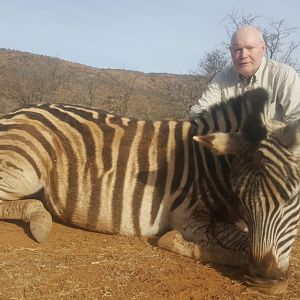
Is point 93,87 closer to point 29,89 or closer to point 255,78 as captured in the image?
point 29,89

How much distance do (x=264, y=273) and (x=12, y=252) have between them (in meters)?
2.11

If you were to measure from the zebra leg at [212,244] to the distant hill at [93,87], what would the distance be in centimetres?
1641

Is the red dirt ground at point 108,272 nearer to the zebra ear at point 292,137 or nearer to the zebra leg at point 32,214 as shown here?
the zebra leg at point 32,214

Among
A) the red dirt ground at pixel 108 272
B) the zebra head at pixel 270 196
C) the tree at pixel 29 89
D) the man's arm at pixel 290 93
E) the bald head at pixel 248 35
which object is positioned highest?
the tree at pixel 29 89

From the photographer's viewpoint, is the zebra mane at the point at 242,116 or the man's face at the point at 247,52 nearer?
the zebra mane at the point at 242,116

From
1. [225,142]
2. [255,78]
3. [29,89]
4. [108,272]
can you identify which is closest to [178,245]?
[108,272]

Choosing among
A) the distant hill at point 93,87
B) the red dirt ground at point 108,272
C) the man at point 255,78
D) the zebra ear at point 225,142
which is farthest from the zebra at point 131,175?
the distant hill at point 93,87

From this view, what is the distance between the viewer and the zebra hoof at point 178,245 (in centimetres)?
378

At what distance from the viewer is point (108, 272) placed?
3381 millimetres

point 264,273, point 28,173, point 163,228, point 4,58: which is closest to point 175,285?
point 264,273

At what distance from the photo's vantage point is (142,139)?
4375mm

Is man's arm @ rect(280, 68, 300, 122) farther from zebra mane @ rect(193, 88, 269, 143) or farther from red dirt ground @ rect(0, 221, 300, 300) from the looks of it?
red dirt ground @ rect(0, 221, 300, 300)

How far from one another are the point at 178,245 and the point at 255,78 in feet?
6.81

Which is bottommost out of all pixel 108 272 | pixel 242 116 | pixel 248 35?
pixel 108 272
